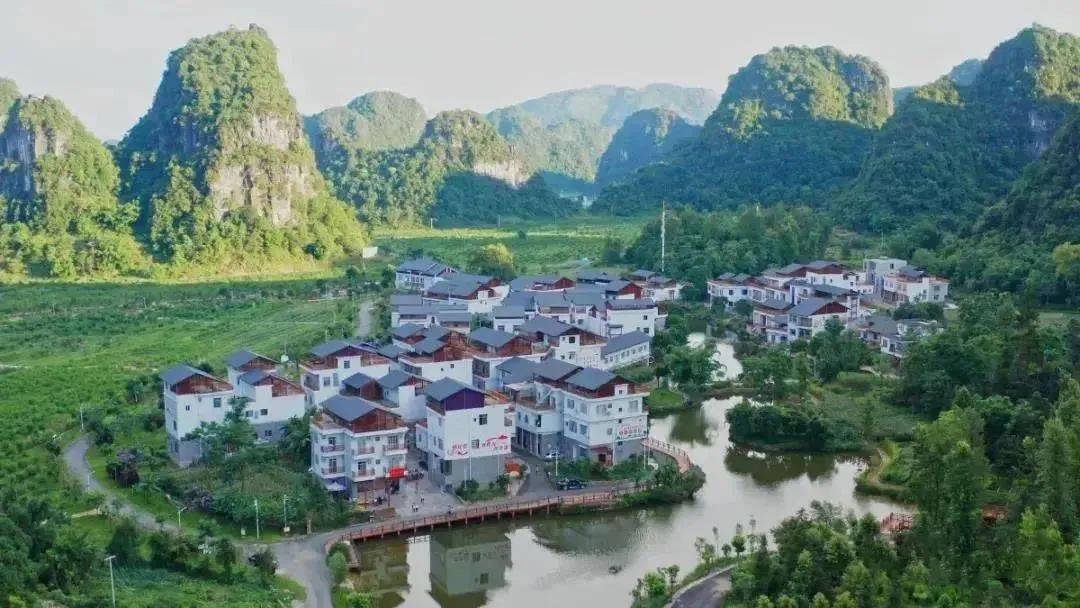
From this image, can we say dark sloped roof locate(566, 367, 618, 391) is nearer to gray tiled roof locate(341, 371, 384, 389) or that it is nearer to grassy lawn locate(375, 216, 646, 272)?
gray tiled roof locate(341, 371, 384, 389)

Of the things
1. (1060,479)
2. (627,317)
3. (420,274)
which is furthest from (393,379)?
(420,274)

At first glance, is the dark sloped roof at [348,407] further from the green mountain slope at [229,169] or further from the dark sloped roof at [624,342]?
the green mountain slope at [229,169]

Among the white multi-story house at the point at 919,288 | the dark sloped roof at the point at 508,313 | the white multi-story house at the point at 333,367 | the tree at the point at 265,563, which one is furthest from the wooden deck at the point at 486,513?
the white multi-story house at the point at 919,288

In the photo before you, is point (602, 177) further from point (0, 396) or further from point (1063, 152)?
point (0, 396)

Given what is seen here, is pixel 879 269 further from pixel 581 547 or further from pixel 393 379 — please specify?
pixel 581 547

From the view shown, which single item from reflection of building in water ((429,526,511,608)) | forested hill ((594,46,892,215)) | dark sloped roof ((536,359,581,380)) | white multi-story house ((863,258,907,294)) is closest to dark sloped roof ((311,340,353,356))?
dark sloped roof ((536,359,581,380))
